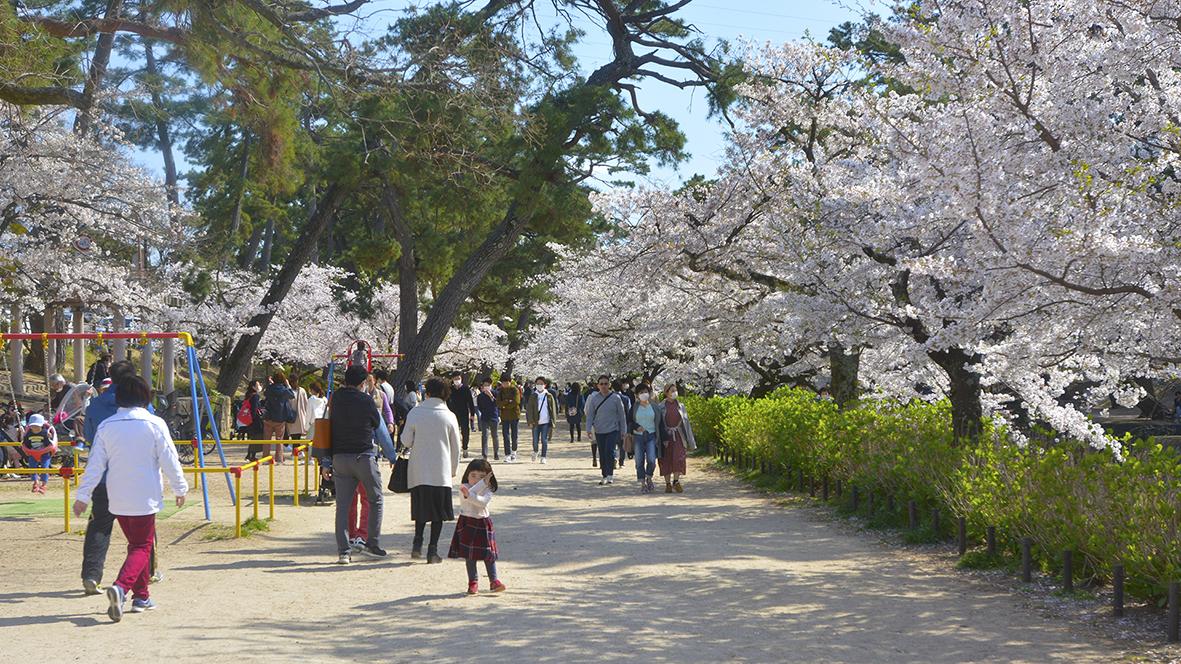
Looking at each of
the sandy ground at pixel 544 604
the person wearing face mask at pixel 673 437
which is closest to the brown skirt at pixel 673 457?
the person wearing face mask at pixel 673 437

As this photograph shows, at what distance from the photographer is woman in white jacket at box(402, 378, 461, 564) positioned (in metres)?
7.31

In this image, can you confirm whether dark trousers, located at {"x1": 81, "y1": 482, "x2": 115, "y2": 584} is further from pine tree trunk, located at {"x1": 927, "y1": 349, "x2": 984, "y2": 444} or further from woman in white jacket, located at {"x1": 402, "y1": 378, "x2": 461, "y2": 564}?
pine tree trunk, located at {"x1": 927, "y1": 349, "x2": 984, "y2": 444}

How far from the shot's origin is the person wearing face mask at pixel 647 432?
12.6 meters

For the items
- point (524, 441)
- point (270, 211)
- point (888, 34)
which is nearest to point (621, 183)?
point (888, 34)

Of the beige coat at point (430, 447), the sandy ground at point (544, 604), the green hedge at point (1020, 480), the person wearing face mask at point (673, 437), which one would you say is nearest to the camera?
the sandy ground at point (544, 604)

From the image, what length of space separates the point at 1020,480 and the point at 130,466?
6.35m

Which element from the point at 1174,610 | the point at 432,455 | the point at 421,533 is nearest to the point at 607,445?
the point at 421,533

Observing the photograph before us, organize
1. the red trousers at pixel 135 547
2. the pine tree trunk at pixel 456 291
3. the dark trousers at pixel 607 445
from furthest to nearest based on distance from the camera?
1. the pine tree trunk at pixel 456 291
2. the dark trousers at pixel 607 445
3. the red trousers at pixel 135 547

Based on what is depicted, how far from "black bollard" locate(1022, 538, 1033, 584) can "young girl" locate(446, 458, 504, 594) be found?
3.78 meters

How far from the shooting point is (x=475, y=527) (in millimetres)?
6312

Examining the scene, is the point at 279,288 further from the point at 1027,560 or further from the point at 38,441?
the point at 1027,560

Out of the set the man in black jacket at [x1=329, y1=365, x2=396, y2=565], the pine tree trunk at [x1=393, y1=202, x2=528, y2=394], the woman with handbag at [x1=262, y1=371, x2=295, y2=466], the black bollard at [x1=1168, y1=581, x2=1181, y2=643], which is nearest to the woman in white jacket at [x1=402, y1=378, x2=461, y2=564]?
the man in black jacket at [x1=329, y1=365, x2=396, y2=565]

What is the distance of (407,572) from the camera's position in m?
7.12

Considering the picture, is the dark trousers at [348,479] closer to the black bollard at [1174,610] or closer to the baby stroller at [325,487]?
the baby stroller at [325,487]
